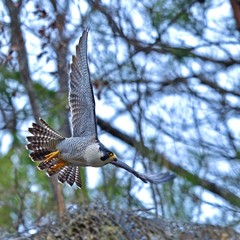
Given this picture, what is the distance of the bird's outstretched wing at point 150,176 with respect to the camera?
4.68m

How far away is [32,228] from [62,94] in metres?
1.94

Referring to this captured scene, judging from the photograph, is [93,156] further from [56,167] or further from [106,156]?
[56,167]

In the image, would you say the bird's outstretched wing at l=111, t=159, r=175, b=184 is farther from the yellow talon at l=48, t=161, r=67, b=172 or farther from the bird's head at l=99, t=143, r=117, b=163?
the yellow talon at l=48, t=161, r=67, b=172

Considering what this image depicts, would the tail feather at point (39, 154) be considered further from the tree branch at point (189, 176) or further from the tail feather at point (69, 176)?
the tree branch at point (189, 176)

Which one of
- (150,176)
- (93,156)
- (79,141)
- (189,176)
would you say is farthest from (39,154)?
(189,176)

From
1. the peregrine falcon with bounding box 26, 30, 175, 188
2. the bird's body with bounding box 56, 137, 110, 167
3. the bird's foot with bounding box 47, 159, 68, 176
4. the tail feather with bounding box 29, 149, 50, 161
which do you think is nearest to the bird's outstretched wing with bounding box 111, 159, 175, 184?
the peregrine falcon with bounding box 26, 30, 175, 188

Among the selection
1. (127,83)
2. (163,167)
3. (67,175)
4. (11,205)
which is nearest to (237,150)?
(163,167)

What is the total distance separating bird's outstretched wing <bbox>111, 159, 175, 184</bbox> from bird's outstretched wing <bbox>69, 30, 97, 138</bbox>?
0.57 ft

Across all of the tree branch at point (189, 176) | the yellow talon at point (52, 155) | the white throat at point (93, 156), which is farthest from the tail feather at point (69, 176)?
the tree branch at point (189, 176)

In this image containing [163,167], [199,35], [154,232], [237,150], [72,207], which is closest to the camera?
[154,232]

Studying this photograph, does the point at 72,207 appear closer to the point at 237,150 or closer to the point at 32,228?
the point at 32,228

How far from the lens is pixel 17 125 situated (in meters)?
6.63

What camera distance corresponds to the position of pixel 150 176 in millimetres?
4836

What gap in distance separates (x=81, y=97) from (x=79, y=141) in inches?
7.9
